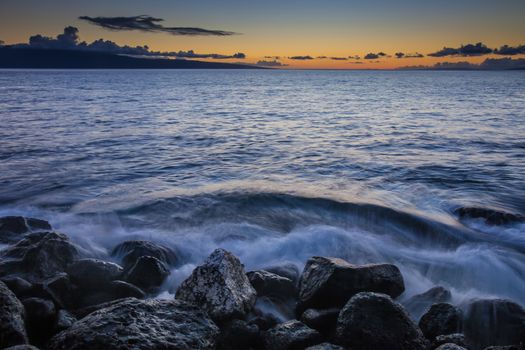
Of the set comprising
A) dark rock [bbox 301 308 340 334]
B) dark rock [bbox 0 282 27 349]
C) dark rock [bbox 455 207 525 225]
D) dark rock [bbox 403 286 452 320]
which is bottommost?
dark rock [bbox 403 286 452 320]

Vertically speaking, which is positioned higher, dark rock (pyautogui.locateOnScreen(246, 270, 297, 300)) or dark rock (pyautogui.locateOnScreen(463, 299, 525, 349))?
dark rock (pyautogui.locateOnScreen(246, 270, 297, 300))

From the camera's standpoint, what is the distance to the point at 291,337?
201 inches

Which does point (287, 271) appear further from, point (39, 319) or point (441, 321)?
point (39, 319)

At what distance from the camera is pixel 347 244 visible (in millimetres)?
9492

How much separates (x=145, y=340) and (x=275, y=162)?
1330 centimetres

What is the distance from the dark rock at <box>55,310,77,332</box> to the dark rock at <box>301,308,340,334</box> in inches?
120

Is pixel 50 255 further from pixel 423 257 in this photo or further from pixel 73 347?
pixel 423 257

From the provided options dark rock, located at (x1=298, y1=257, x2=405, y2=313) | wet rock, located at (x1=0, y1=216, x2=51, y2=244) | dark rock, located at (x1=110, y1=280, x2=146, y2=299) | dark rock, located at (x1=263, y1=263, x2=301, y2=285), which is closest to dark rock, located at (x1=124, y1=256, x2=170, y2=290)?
dark rock, located at (x1=110, y1=280, x2=146, y2=299)

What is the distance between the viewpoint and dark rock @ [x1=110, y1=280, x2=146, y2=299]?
6496 mm

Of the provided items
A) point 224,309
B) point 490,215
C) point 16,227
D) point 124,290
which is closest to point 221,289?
point 224,309

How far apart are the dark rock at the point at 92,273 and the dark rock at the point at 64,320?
1207 millimetres

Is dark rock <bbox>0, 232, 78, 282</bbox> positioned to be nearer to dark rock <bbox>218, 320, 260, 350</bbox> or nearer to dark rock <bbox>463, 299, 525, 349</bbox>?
dark rock <bbox>218, 320, 260, 350</bbox>

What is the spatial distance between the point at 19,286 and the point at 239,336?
352 centimetres

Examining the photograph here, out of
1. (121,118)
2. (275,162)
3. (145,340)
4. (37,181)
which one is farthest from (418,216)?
(121,118)
